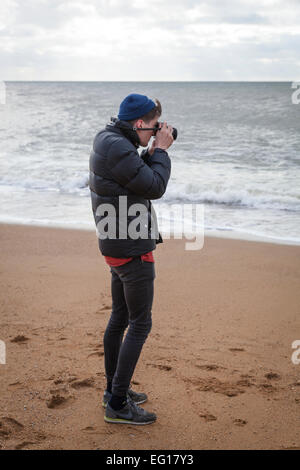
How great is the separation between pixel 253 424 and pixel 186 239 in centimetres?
416

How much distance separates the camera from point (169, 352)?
367 centimetres

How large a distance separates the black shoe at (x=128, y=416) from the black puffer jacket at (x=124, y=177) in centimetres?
96

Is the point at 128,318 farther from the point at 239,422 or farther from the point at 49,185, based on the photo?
the point at 49,185

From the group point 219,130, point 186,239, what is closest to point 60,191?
point 186,239

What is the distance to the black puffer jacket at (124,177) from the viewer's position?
2.33 meters

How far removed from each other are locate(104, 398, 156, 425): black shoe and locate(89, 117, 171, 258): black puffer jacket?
962 millimetres

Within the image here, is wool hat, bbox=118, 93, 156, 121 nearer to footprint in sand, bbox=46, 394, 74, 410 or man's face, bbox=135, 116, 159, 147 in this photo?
man's face, bbox=135, 116, 159, 147

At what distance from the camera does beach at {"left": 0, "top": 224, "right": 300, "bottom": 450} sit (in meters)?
2.71

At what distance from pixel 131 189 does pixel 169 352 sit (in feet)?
5.73

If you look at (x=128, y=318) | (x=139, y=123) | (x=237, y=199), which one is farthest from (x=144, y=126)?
(x=237, y=199)

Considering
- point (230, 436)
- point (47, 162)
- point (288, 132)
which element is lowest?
point (230, 436)

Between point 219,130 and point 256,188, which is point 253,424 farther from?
point 219,130

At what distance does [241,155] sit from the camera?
16.9 m

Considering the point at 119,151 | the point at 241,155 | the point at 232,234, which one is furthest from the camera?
the point at 241,155
